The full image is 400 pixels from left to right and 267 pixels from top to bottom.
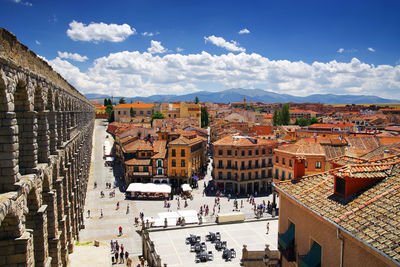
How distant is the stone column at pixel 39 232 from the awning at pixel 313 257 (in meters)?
11.8

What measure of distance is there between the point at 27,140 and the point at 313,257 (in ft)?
42.5

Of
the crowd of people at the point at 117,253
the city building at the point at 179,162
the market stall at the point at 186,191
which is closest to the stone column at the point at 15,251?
the crowd of people at the point at 117,253

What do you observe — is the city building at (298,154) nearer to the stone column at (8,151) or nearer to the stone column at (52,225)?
the stone column at (52,225)

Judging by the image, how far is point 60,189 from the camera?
20047 mm

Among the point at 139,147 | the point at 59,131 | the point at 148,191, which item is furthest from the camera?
the point at 139,147

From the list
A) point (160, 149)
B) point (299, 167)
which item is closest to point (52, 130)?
point (299, 167)

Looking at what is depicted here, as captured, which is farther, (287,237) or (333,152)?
(333,152)

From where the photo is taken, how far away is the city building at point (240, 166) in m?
58.5

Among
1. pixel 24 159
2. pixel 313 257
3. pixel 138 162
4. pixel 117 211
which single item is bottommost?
pixel 117 211

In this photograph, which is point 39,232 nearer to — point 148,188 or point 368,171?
point 368,171

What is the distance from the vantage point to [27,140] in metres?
13.5

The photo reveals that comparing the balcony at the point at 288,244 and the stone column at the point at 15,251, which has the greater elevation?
the stone column at the point at 15,251

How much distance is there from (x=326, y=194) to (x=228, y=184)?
4583cm

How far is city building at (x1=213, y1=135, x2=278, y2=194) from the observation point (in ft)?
192
